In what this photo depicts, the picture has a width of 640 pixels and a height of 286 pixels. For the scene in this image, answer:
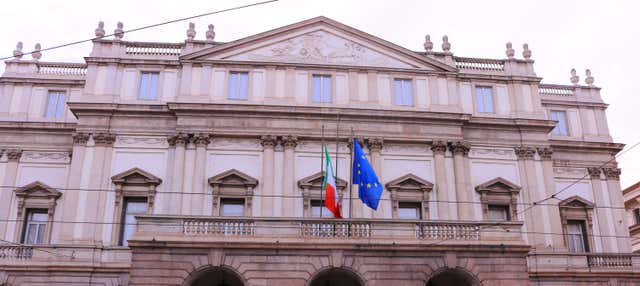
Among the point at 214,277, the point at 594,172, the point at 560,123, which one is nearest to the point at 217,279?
the point at 214,277

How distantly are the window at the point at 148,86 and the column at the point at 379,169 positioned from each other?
1077cm

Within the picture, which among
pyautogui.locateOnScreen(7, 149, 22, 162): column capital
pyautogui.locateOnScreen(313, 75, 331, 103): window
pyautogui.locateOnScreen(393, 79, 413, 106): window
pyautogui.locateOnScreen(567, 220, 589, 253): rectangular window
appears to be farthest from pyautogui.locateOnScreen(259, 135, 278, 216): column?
pyautogui.locateOnScreen(567, 220, 589, 253): rectangular window

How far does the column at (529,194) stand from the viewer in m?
29.1

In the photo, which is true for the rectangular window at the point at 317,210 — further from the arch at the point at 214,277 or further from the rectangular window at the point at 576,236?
the rectangular window at the point at 576,236

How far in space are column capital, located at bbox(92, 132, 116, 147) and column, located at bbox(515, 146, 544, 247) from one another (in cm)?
1960

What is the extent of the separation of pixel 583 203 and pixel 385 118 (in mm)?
11309

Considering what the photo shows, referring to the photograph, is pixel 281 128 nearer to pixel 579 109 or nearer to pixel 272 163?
pixel 272 163

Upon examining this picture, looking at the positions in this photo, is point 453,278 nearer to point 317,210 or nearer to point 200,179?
point 317,210

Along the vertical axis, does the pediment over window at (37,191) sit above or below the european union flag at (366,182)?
above

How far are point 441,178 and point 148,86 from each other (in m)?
14.9

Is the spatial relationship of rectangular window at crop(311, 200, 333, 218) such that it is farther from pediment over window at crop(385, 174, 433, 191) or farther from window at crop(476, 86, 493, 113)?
window at crop(476, 86, 493, 113)

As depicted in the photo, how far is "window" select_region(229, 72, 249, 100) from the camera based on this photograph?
30.1 metres

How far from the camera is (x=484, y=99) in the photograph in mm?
31984

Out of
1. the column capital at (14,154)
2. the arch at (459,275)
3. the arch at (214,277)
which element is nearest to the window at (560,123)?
the arch at (459,275)
